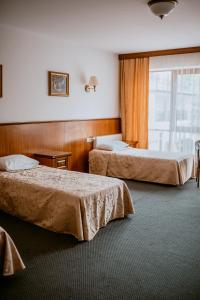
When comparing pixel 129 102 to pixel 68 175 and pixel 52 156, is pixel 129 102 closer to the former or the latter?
pixel 52 156

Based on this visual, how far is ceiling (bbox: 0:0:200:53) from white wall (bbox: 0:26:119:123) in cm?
20

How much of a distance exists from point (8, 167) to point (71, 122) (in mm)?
1729

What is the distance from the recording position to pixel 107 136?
6.09 m

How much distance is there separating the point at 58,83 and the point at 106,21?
149 cm

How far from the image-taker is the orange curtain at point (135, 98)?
20.2 feet

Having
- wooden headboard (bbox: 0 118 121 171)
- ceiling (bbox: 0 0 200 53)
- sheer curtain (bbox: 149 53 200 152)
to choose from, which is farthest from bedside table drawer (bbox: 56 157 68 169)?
sheer curtain (bbox: 149 53 200 152)

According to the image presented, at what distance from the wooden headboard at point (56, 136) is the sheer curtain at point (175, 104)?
901 millimetres

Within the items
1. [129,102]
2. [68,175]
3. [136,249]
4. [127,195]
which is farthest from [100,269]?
[129,102]

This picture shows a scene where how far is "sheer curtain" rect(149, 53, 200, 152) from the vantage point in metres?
5.70

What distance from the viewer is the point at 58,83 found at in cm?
506

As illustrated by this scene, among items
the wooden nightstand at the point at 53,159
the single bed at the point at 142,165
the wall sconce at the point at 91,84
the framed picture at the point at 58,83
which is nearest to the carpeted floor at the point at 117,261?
the wooden nightstand at the point at 53,159

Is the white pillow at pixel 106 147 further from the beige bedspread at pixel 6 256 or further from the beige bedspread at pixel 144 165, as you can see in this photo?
the beige bedspread at pixel 6 256

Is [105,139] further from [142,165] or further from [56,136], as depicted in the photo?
[56,136]

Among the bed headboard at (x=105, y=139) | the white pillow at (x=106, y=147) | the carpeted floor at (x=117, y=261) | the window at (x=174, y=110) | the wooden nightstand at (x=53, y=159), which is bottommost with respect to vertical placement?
the carpeted floor at (x=117, y=261)
